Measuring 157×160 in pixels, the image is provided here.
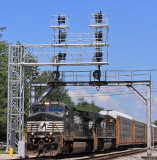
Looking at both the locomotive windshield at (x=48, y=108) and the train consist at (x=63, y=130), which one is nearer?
the train consist at (x=63, y=130)

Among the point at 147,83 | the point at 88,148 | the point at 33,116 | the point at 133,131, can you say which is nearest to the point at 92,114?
the point at 88,148

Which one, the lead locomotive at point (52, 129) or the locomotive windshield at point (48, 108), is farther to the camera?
the locomotive windshield at point (48, 108)

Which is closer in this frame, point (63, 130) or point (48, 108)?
point (63, 130)

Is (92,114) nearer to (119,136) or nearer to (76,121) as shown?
(76,121)

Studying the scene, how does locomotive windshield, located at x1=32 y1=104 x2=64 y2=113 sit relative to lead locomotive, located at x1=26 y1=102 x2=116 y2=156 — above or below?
above

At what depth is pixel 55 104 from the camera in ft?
90.6

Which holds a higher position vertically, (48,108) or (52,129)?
(48,108)

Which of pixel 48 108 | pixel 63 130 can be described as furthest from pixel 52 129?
pixel 48 108

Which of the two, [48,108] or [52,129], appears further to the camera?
[48,108]

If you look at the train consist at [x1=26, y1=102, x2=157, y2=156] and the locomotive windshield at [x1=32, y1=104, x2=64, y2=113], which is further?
the locomotive windshield at [x1=32, y1=104, x2=64, y2=113]

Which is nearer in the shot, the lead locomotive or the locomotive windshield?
the lead locomotive

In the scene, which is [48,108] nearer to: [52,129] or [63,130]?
[52,129]

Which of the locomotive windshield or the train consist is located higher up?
the locomotive windshield

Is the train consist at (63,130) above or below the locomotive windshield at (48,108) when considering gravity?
below
